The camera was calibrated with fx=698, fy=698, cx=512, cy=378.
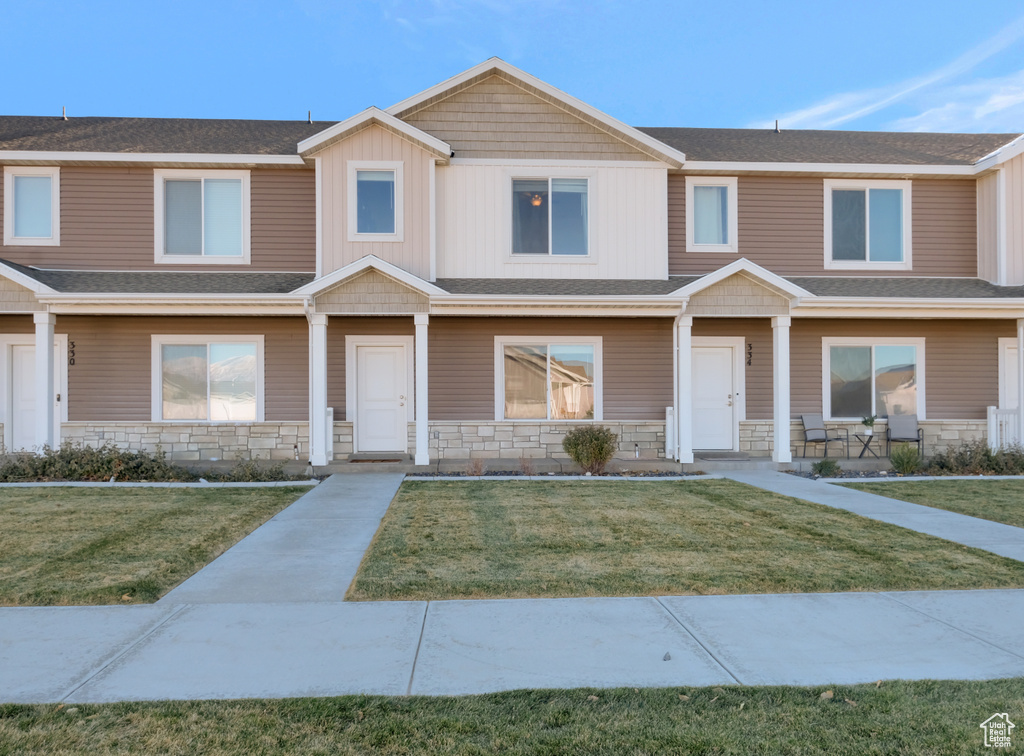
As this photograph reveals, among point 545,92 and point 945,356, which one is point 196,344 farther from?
point 945,356

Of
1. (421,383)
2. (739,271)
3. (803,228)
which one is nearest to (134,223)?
(421,383)

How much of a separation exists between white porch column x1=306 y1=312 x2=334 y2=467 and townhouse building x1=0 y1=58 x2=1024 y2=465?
51 centimetres

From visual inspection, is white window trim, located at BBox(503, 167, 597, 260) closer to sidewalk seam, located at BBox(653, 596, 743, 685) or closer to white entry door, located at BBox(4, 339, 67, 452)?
white entry door, located at BBox(4, 339, 67, 452)

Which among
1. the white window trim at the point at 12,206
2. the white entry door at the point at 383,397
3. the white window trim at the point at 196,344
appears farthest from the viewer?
the white entry door at the point at 383,397

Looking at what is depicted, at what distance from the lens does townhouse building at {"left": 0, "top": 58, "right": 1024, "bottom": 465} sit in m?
12.6

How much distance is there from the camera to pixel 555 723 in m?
3.16

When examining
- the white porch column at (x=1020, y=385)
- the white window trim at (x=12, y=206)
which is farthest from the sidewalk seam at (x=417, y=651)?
the white porch column at (x=1020, y=385)

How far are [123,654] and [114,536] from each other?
3.32m

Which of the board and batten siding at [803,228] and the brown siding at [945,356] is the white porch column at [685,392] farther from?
the brown siding at [945,356]

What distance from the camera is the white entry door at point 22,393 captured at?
42.7 feet

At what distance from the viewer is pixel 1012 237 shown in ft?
44.2

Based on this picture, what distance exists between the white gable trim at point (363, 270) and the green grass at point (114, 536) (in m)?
3.35

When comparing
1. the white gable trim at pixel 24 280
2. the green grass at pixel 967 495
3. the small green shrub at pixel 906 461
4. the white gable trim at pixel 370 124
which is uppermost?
the white gable trim at pixel 370 124

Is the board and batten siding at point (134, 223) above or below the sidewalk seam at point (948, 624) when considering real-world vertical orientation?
above
